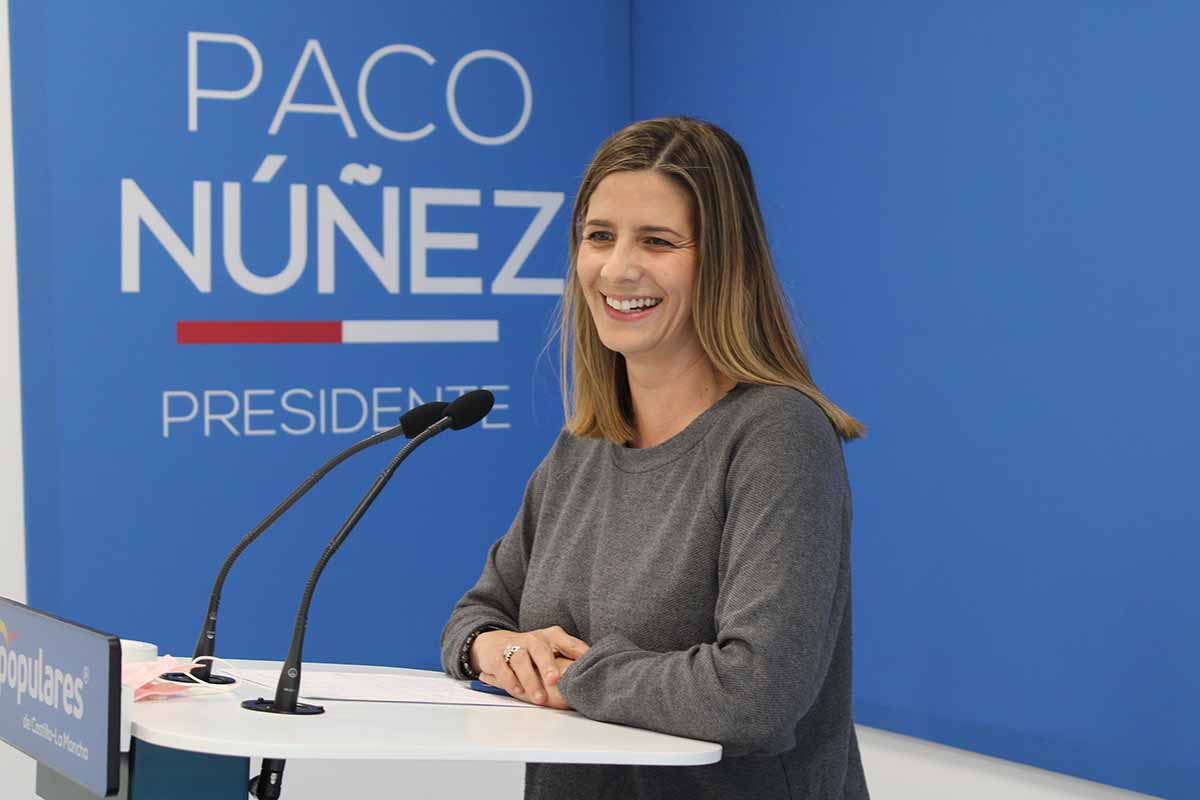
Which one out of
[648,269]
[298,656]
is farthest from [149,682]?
[648,269]

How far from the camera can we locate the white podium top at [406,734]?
4.20 feet

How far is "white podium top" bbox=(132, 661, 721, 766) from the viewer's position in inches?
50.4

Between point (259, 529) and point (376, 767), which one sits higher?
point (259, 529)

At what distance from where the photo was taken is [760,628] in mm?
1488

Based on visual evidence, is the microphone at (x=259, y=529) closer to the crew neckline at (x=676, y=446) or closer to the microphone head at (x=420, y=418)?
the microphone head at (x=420, y=418)

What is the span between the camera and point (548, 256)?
13.9 ft

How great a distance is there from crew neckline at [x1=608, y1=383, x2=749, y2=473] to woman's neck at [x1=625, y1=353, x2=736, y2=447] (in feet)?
0.07

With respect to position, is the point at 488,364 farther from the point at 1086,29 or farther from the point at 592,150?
the point at 1086,29

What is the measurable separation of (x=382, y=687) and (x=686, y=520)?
41cm

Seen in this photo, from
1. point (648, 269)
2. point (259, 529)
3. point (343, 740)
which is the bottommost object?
point (343, 740)

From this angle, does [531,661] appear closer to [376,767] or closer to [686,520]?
[686,520]

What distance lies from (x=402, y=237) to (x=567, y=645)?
2488 millimetres

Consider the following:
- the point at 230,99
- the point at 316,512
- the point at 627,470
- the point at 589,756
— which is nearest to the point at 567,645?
the point at 627,470

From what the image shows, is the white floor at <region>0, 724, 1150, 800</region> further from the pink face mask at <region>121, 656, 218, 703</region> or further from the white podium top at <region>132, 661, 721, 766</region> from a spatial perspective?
the pink face mask at <region>121, 656, 218, 703</region>
